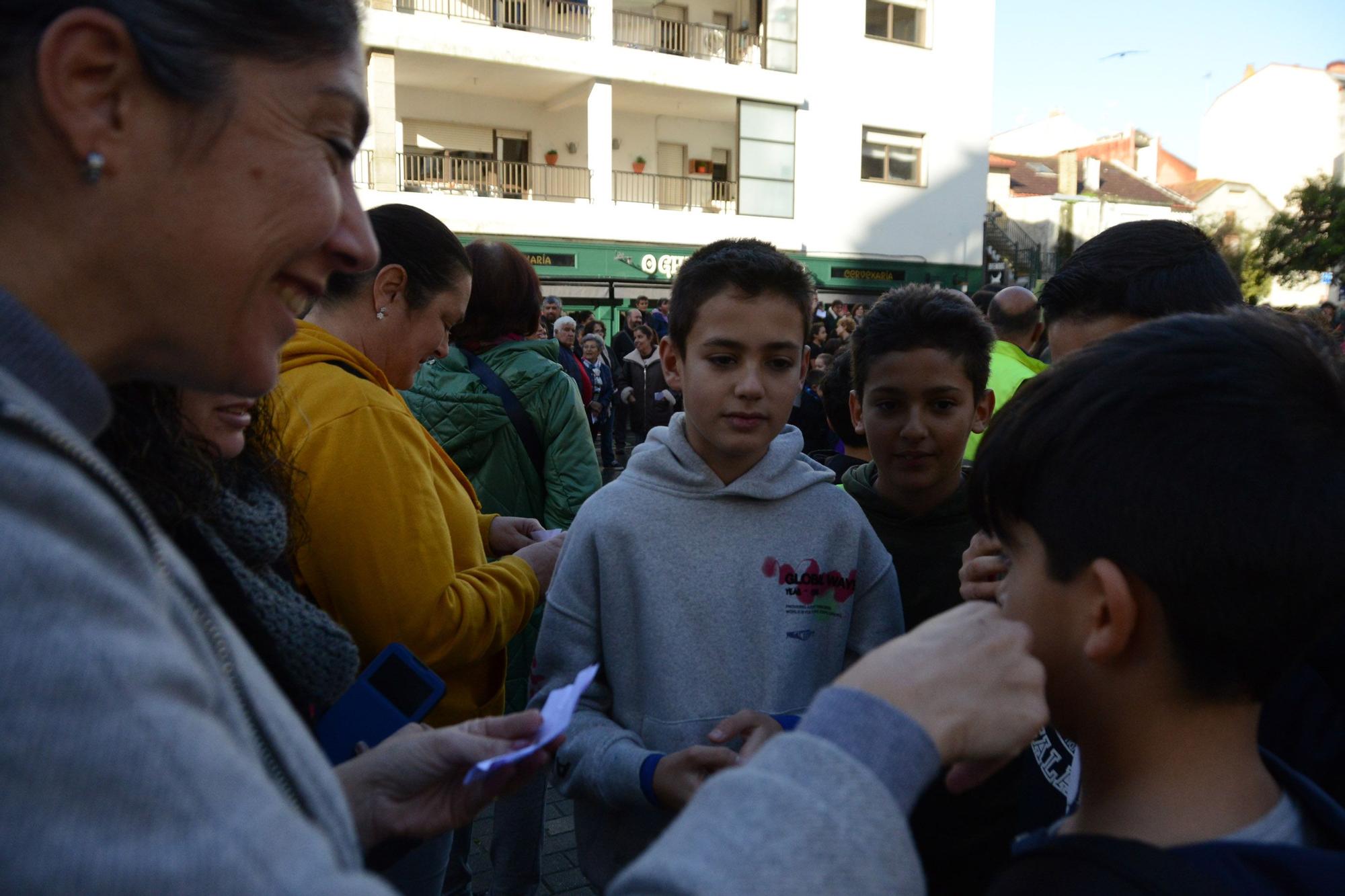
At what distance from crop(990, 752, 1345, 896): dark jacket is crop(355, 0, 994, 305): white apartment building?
17866 mm

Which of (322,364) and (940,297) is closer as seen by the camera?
(322,364)

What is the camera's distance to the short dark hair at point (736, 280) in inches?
91.2

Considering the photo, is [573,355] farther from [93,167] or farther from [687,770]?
[93,167]

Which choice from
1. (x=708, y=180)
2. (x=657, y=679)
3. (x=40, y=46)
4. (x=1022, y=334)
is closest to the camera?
(x=40, y=46)

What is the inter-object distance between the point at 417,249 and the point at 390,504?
32.0 inches

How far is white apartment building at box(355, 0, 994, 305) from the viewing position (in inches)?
738

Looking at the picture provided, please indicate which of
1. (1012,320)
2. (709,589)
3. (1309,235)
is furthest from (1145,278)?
(1309,235)

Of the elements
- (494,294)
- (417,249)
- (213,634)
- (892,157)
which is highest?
(892,157)

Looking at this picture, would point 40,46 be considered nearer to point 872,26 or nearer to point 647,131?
point 647,131

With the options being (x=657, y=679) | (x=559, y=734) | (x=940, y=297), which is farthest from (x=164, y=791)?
(x=940, y=297)

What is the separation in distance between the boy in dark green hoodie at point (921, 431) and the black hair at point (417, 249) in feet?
3.80

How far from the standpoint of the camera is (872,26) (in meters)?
22.5

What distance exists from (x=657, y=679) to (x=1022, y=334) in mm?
4706

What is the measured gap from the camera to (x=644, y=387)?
510 inches
